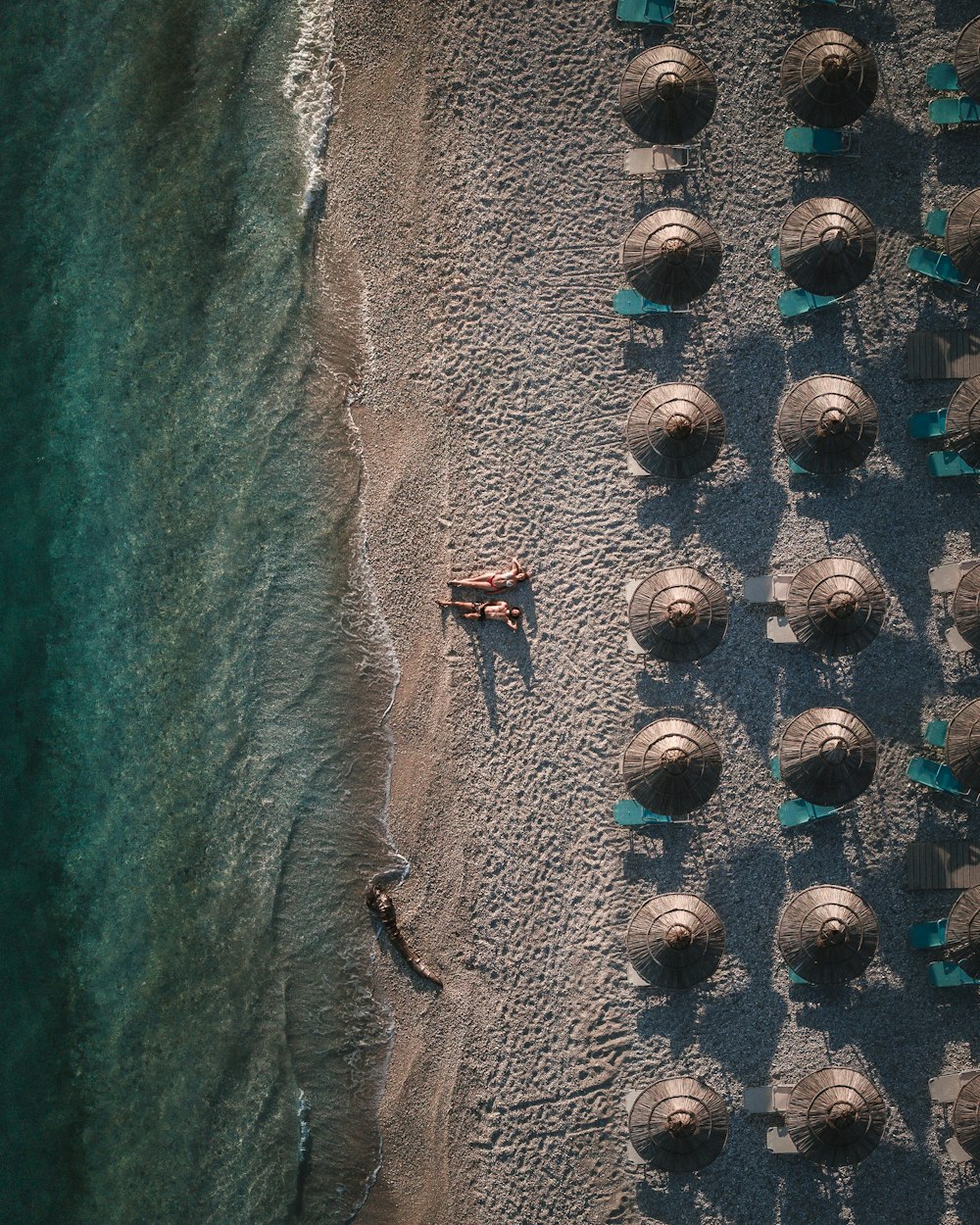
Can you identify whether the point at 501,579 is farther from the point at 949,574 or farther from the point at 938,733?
the point at 938,733

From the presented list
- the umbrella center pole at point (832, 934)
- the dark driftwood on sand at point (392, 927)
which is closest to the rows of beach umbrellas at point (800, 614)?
the umbrella center pole at point (832, 934)

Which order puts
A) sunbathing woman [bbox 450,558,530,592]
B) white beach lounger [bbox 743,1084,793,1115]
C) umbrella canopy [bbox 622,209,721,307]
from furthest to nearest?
1. sunbathing woman [bbox 450,558,530,592]
2. white beach lounger [bbox 743,1084,793,1115]
3. umbrella canopy [bbox 622,209,721,307]

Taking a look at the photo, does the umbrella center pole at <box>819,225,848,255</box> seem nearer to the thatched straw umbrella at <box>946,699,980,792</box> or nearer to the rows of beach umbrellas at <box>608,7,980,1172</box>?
the rows of beach umbrellas at <box>608,7,980,1172</box>

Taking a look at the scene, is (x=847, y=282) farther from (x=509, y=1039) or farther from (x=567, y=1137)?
(x=567, y=1137)

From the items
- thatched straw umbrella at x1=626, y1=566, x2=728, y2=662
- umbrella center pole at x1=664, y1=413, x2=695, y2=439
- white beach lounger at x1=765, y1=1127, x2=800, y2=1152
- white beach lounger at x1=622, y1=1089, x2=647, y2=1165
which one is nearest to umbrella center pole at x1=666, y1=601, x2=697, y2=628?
thatched straw umbrella at x1=626, y1=566, x2=728, y2=662

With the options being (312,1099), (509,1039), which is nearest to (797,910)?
(509,1039)
